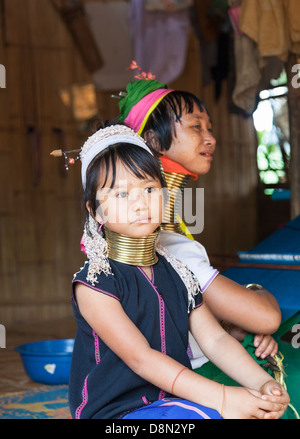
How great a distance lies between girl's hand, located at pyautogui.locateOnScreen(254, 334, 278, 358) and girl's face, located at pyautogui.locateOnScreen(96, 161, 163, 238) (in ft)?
1.70

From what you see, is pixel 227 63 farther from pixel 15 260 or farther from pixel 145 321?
pixel 145 321

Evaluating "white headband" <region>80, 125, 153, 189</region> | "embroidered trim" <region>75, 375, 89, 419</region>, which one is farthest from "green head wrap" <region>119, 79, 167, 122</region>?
"embroidered trim" <region>75, 375, 89, 419</region>

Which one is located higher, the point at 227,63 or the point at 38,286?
the point at 227,63

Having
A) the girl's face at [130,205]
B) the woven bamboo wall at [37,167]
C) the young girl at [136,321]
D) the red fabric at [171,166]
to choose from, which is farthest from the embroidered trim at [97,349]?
the woven bamboo wall at [37,167]

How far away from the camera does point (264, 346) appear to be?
1836mm

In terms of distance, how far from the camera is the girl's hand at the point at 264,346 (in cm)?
183

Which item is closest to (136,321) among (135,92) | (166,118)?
(166,118)

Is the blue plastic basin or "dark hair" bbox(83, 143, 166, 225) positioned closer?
"dark hair" bbox(83, 143, 166, 225)

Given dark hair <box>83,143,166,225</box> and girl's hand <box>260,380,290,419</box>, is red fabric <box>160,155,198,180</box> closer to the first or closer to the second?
dark hair <box>83,143,166,225</box>

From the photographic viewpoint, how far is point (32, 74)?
6.17m

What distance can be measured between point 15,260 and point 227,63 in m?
2.84

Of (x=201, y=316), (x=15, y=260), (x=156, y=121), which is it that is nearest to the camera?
(x=201, y=316)

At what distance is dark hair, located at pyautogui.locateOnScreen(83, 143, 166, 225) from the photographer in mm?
1620
